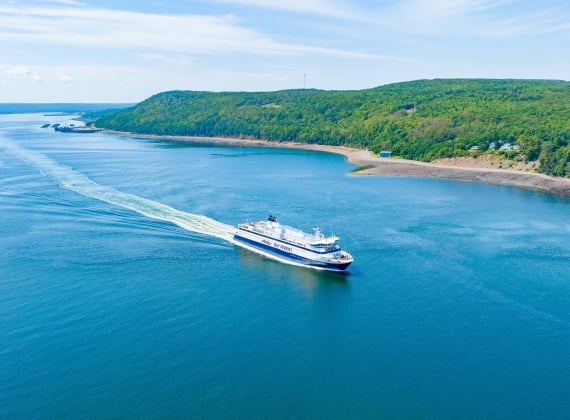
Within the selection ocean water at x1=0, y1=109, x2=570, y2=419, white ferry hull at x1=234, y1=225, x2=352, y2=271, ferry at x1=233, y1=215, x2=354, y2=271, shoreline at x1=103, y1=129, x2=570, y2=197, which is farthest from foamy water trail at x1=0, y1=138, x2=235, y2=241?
shoreline at x1=103, y1=129, x2=570, y2=197

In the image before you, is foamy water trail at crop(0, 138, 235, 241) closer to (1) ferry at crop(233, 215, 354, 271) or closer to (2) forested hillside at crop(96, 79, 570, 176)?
(1) ferry at crop(233, 215, 354, 271)

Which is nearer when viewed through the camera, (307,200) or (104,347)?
(104,347)

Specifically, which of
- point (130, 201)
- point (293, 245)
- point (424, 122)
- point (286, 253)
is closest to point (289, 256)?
point (286, 253)

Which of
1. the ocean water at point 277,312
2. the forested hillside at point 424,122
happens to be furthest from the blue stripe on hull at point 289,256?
the forested hillside at point 424,122

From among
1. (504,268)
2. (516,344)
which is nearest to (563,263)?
(504,268)

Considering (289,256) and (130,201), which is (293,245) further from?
(130,201)

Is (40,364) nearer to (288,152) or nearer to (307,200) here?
(307,200)
